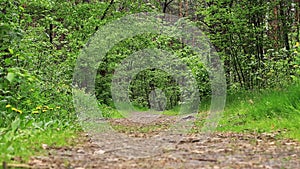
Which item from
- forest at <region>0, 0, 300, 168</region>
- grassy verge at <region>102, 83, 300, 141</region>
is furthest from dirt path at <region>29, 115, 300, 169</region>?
grassy verge at <region>102, 83, 300, 141</region>

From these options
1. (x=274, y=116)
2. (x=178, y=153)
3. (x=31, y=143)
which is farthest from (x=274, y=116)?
(x=31, y=143)

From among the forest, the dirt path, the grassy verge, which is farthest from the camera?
the grassy verge

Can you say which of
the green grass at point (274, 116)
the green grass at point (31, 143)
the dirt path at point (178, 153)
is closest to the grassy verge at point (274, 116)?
the green grass at point (274, 116)

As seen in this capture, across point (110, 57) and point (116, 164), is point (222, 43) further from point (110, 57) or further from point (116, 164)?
point (116, 164)

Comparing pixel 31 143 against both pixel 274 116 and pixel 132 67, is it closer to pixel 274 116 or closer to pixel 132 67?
pixel 274 116

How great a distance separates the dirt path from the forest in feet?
0.21

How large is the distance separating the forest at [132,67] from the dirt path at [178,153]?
65mm

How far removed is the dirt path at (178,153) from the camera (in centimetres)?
353

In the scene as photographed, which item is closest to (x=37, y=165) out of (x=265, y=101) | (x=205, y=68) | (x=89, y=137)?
(x=89, y=137)

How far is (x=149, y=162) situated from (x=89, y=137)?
2.13m

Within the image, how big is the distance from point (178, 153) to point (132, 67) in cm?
1357

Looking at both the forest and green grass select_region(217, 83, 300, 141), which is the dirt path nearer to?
the forest

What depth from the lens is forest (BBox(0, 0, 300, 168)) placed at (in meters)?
5.51

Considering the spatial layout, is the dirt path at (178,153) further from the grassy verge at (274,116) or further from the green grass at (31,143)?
the grassy verge at (274,116)
